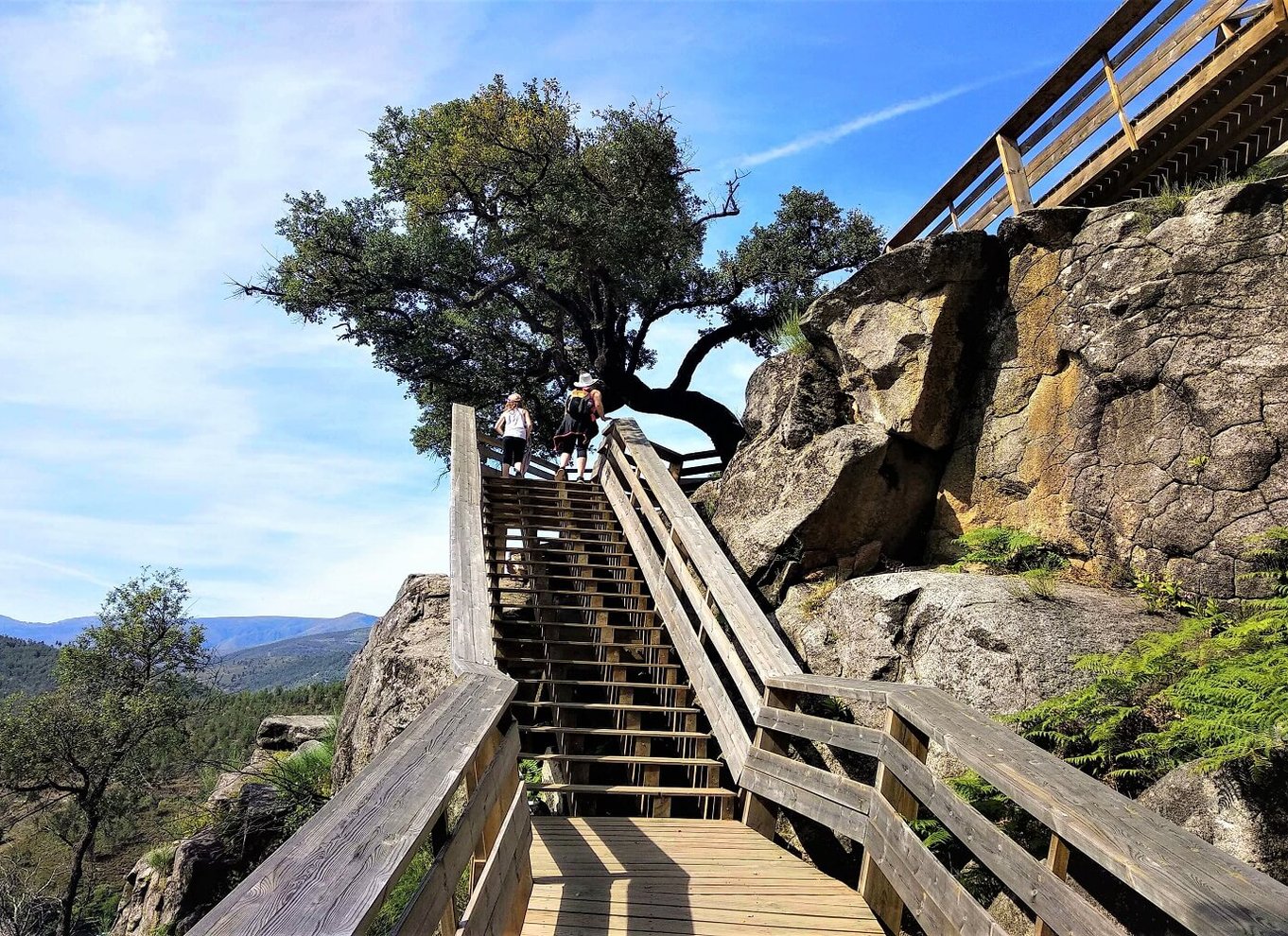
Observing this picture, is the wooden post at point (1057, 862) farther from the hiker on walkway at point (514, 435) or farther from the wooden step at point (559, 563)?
the hiker on walkway at point (514, 435)

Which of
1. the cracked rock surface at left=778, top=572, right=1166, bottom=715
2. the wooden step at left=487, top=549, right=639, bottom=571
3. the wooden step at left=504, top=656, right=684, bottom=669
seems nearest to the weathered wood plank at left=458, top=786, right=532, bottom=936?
the wooden step at left=504, top=656, right=684, bottom=669

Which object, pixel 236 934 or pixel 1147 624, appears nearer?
pixel 236 934

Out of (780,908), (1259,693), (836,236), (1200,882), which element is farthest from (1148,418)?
(836,236)

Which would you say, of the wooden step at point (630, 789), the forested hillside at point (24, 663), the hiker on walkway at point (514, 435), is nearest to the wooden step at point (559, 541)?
the hiker on walkway at point (514, 435)

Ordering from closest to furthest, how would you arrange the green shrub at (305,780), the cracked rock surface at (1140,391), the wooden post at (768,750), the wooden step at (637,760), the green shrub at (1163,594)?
the wooden post at (768,750), the green shrub at (1163,594), the cracked rock surface at (1140,391), the wooden step at (637,760), the green shrub at (305,780)

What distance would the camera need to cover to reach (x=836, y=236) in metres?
18.9

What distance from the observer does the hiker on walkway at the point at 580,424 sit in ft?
40.1

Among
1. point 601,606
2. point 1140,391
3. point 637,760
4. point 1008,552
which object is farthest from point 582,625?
point 1140,391

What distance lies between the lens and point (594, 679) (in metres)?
8.38

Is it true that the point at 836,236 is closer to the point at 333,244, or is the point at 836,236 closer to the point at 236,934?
the point at 333,244

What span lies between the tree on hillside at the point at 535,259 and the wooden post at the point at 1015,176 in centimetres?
613

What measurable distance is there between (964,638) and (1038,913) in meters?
3.32

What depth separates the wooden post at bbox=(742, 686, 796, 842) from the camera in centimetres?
549

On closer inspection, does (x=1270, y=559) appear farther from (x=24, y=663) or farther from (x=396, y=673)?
(x=24, y=663)
